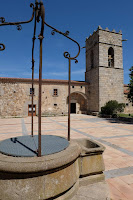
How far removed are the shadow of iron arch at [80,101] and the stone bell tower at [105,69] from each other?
774 millimetres

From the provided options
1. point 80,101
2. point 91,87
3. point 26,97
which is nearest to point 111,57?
point 91,87

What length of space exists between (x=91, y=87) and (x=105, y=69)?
361 centimetres

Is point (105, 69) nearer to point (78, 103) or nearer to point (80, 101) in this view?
point (80, 101)

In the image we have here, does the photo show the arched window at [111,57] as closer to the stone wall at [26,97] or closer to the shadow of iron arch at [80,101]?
the stone wall at [26,97]

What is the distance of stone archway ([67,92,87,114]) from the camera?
840 inches

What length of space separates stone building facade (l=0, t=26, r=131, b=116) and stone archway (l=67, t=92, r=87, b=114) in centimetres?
17

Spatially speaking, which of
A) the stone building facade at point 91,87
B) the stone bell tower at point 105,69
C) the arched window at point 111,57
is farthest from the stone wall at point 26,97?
the arched window at point 111,57

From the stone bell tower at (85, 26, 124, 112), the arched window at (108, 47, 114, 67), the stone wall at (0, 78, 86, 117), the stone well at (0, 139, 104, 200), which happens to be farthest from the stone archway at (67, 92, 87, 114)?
the stone well at (0, 139, 104, 200)

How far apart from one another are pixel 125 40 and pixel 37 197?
2414 centimetres

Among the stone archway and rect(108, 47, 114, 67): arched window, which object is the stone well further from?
rect(108, 47, 114, 67): arched window

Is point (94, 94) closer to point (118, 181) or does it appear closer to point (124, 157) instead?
point (124, 157)

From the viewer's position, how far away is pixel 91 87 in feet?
68.7

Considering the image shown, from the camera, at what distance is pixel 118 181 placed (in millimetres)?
2662

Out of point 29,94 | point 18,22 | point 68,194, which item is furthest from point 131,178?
point 29,94
